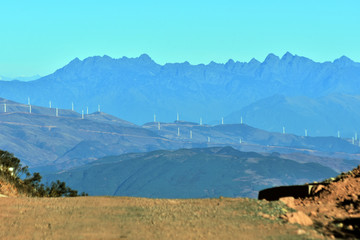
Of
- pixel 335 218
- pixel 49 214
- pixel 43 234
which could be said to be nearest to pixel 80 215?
pixel 49 214

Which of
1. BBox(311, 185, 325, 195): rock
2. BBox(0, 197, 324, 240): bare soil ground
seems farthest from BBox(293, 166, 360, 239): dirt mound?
BBox(0, 197, 324, 240): bare soil ground

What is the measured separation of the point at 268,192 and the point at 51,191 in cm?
3553

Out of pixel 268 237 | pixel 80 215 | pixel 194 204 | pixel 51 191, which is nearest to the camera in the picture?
pixel 268 237

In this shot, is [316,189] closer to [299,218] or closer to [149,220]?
[299,218]

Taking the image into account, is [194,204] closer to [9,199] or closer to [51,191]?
[9,199]

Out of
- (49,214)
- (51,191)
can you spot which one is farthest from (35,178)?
(49,214)

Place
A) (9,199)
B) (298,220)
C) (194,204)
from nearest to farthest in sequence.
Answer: (298,220) → (194,204) → (9,199)

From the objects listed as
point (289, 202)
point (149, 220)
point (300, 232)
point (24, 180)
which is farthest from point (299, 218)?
point (24, 180)

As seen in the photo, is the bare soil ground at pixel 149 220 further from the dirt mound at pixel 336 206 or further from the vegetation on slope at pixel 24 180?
the vegetation on slope at pixel 24 180

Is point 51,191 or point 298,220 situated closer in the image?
point 298,220

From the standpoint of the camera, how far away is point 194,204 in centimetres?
2161

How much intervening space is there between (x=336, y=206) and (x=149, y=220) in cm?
590

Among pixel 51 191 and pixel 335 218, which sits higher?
pixel 335 218

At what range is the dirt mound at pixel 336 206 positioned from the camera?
53.9 ft
